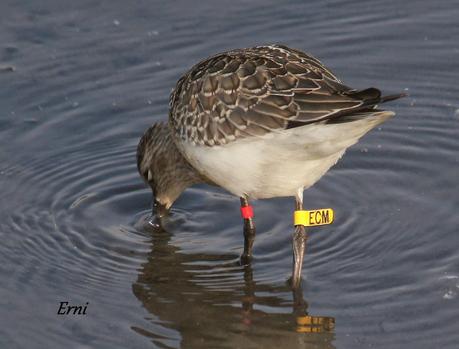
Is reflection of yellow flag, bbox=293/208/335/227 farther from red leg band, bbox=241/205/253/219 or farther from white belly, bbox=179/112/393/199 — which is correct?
red leg band, bbox=241/205/253/219

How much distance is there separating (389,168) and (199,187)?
1734mm

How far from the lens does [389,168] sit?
10.3 meters

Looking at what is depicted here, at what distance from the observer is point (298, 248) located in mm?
8953

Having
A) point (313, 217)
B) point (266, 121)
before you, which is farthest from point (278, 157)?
point (313, 217)

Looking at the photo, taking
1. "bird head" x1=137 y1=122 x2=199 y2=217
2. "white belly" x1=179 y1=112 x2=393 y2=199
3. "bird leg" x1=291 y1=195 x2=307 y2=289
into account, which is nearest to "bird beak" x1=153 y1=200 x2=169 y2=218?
"bird head" x1=137 y1=122 x2=199 y2=217

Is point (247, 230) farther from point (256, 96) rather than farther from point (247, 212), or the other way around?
point (256, 96)

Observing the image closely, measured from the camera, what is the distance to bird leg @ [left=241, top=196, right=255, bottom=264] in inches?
367

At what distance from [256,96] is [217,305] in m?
1.57

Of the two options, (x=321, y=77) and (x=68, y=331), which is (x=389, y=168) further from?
(x=68, y=331)

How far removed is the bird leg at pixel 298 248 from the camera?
878cm

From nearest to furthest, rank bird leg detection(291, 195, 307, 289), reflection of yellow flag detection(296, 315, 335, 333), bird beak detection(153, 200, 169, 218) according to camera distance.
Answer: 1. reflection of yellow flag detection(296, 315, 335, 333)
2. bird leg detection(291, 195, 307, 289)
3. bird beak detection(153, 200, 169, 218)

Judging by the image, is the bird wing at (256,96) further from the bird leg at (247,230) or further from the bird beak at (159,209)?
the bird beak at (159,209)

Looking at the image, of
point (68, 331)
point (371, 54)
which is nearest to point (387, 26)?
point (371, 54)

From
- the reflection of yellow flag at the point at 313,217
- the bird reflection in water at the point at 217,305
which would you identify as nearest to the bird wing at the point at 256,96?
the reflection of yellow flag at the point at 313,217
